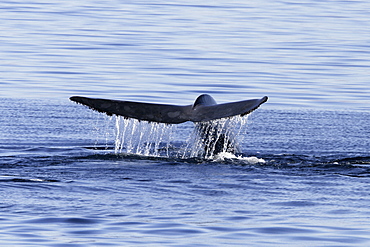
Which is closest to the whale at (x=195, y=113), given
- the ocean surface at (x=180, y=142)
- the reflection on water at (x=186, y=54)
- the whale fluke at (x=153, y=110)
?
the whale fluke at (x=153, y=110)

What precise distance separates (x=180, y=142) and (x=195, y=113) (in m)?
2.39

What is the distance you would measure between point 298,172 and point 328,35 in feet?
65.8

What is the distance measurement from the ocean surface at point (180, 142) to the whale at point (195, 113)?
6.9 inches

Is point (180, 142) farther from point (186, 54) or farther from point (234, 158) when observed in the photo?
point (186, 54)

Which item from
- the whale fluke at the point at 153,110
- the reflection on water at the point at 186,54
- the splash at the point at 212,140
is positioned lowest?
the splash at the point at 212,140

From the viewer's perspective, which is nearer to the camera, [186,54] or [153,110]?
[153,110]

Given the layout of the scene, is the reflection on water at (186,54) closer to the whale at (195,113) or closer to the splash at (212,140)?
the splash at (212,140)

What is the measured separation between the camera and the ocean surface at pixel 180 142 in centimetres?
693

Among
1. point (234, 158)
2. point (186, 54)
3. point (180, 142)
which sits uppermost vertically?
point (186, 54)

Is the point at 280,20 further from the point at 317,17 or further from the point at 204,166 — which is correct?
the point at 204,166

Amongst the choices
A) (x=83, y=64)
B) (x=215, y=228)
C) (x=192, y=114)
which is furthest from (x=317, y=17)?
(x=215, y=228)

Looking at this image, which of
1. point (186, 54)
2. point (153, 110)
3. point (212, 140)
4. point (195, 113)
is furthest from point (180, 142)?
point (186, 54)

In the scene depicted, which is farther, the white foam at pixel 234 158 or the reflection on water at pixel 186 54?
the reflection on water at pixel 186 54

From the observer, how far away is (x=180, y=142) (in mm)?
11922
